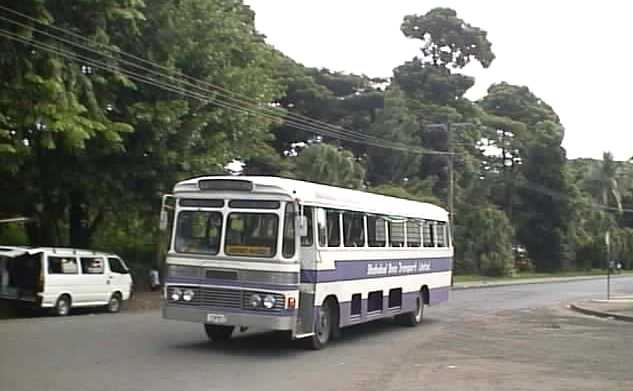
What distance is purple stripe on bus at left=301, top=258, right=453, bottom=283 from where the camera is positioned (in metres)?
15.9

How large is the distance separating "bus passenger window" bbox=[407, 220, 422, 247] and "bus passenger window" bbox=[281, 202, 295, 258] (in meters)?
6.52

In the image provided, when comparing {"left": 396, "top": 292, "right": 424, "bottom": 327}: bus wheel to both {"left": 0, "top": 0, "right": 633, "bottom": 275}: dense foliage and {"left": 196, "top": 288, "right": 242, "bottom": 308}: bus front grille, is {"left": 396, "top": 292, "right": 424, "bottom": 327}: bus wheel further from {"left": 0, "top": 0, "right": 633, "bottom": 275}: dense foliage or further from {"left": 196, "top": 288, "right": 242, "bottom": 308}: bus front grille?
{"left": 0, "top": 0, "right": 633, "bottom": 275}: dense foliage

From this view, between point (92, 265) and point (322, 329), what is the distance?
10.5 m

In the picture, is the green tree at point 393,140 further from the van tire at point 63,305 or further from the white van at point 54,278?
the van tire at point 63,305

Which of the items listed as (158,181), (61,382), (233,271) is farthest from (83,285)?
(61,382)

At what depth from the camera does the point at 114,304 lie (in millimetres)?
25938

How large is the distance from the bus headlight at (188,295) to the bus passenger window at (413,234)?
7.29m

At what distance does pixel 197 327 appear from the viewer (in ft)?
64.0

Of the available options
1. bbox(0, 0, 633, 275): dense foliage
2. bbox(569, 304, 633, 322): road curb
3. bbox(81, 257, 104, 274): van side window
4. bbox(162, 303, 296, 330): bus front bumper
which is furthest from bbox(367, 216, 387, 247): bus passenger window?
bbox(569, 304, 633, 322): road curb

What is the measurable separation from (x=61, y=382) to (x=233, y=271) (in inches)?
163

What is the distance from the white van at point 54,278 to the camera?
22500 mm

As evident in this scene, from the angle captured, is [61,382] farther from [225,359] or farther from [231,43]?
[231,43]

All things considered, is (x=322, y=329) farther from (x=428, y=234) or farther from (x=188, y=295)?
(x=428, y=234)

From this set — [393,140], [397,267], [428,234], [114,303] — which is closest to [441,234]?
[428,234]
